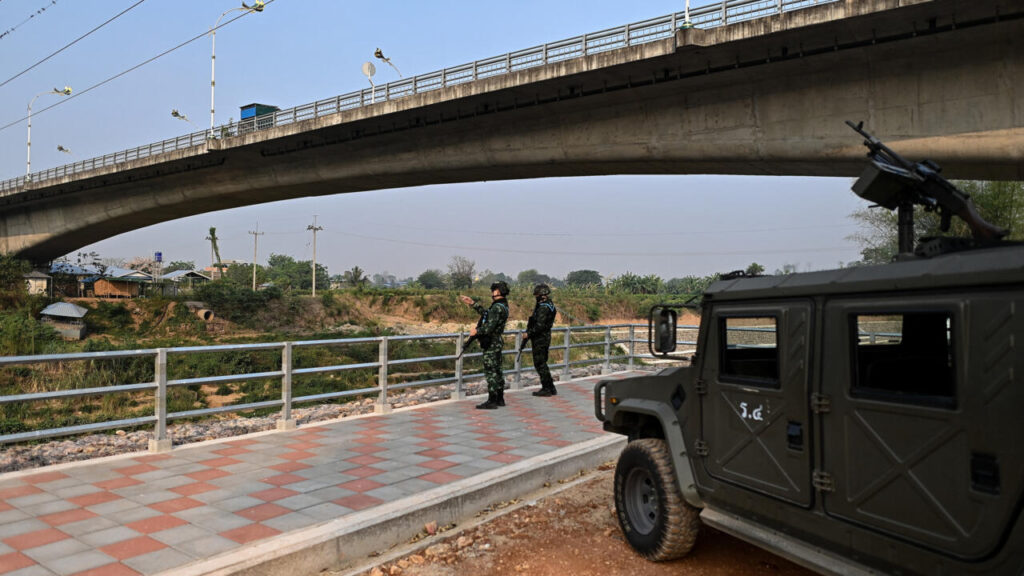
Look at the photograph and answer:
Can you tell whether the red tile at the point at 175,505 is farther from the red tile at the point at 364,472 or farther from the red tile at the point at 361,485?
the red tile at the point at 364,472

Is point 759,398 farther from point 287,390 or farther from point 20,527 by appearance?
point 287,390

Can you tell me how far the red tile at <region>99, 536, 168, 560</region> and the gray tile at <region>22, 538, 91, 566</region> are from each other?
0.54ft

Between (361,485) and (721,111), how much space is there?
14878 millimetres

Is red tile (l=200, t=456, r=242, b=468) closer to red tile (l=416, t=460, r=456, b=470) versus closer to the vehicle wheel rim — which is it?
red tile (l=416, t=460, r=456, b=470)

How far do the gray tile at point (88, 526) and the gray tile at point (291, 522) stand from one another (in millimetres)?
1096

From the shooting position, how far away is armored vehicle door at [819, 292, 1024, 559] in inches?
107

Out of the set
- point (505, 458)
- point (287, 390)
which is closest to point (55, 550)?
point (287, 390)

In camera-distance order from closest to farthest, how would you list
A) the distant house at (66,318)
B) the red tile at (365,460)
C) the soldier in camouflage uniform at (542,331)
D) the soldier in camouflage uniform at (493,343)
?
the red tile at (365,460) < the soldier in camouflage uniform at (493,343) < the soldier in camouflage uniform at (542,331) < the distant house at (66,318)

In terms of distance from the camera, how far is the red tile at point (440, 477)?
600 centimetres

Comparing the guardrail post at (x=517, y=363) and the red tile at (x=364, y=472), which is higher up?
the guardrail post at (x=517, y=363)

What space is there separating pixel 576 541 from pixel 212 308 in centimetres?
4454

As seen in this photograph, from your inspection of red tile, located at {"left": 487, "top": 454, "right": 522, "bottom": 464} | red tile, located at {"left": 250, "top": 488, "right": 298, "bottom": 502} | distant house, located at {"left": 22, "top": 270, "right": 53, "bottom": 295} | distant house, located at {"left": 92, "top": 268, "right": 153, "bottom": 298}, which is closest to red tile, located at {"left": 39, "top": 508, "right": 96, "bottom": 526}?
red tile, located at {"left": 250, "top": 488, "right": 298, "bottom": 502}

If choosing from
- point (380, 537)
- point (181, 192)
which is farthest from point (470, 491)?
point (181, 192)

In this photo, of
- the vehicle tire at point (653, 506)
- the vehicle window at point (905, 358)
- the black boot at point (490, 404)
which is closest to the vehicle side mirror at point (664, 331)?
the vehicle tire at point (653, 506)
